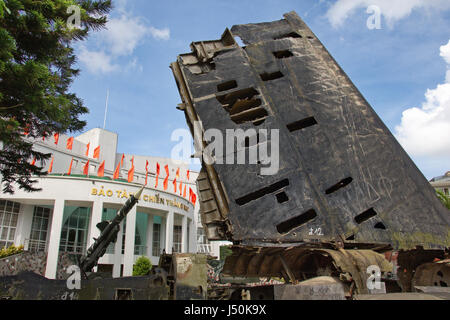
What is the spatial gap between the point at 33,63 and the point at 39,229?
25.8 metres

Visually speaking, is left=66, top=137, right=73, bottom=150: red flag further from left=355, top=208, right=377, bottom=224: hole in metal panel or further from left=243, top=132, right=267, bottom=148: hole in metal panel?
left=355, top=208, right=377, bottom=224: hole in metal panel

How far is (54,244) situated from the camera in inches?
970

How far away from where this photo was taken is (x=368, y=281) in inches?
182

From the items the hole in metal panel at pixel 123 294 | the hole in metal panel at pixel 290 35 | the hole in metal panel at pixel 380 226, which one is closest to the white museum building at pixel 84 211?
the hole in metal panel at pixel 123 294

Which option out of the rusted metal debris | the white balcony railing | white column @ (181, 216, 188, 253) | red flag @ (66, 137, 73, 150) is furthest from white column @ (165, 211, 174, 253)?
the rusted metal debris

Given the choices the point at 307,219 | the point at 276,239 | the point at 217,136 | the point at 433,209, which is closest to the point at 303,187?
the point at 307,219

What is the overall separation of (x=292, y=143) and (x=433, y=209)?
3119 millimetres

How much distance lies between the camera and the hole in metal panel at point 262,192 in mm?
5883

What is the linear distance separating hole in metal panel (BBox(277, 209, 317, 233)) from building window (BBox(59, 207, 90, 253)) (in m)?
29.2

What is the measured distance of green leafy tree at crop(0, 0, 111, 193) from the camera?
28.4 feet

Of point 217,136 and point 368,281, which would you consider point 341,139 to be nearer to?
point 217,136

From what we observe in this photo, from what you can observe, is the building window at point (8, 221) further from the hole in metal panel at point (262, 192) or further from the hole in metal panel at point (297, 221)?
the hole in metal panel at point (297, 221)

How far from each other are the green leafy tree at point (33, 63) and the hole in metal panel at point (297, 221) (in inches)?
278
